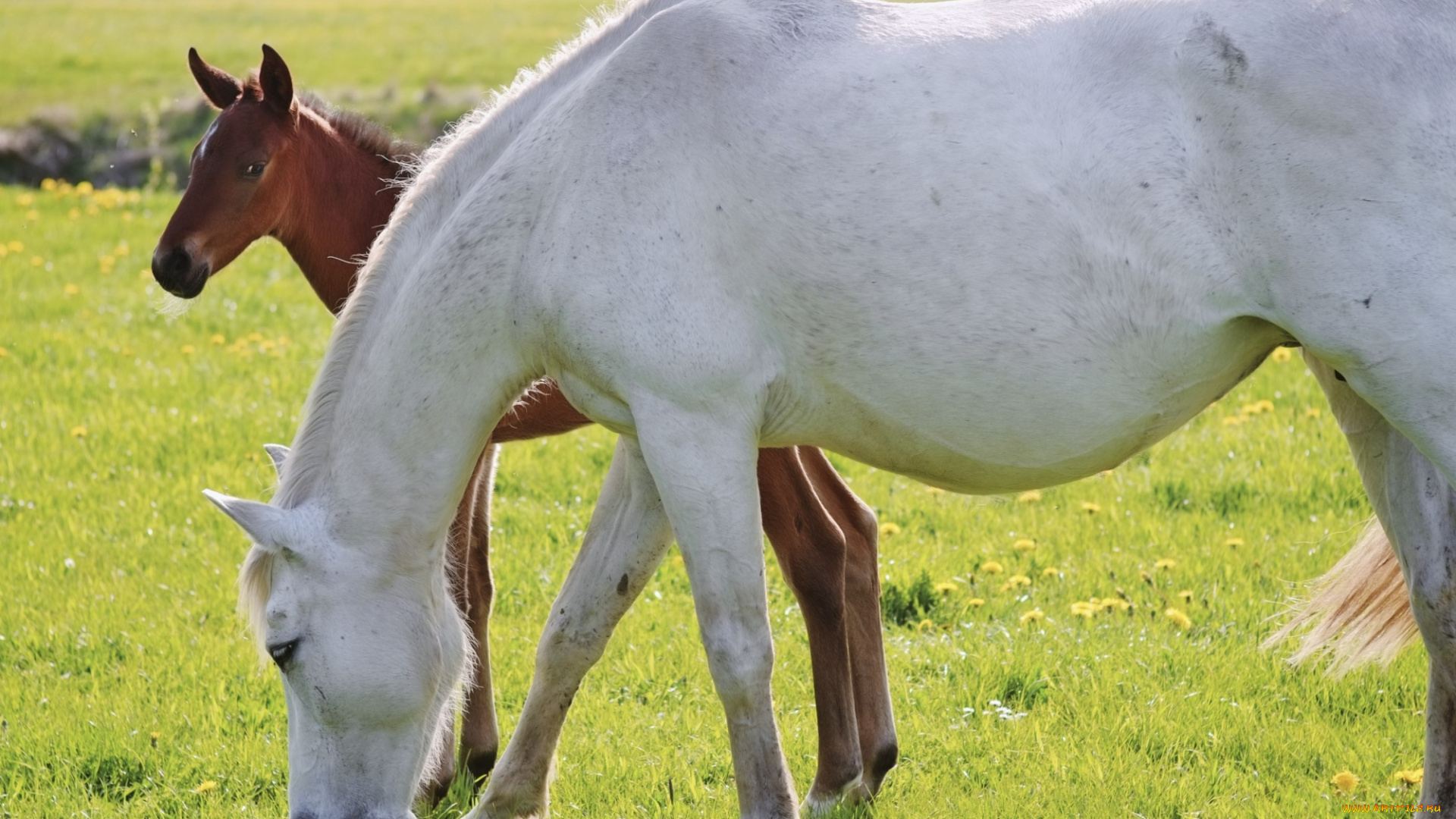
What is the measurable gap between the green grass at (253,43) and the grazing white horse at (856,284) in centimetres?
978

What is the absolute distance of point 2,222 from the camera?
10.6m

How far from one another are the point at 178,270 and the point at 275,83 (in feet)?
1.94

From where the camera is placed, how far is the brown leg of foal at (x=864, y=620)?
3.86 meters

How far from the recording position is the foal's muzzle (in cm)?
401

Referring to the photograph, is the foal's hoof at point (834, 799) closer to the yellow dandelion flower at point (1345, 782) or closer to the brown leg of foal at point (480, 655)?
the brown leg of foal at point (480, 655)

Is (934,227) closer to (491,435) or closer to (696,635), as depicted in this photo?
(491,435)

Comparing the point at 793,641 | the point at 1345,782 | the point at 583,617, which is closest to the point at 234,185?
the point at 583,617

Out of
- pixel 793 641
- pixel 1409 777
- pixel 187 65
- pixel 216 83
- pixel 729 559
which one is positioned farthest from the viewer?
pixel 187 65

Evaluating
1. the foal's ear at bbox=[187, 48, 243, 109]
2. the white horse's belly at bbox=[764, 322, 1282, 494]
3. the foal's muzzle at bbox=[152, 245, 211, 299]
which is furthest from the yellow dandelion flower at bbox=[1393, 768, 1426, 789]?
the foal's ear at bbox=[187, 48, 243, 109]

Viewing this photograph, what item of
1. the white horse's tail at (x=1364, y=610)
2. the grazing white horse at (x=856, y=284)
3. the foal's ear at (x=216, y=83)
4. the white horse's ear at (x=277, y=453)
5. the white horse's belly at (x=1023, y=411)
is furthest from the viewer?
the foal's ear at (x=216, y=83)

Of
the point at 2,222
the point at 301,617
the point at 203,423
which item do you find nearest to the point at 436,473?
the point at 301,617

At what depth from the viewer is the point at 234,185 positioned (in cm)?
400

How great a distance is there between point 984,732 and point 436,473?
5.87 feet

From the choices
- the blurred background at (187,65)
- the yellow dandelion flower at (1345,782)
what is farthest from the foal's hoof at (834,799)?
the blurred background at (187,65)
